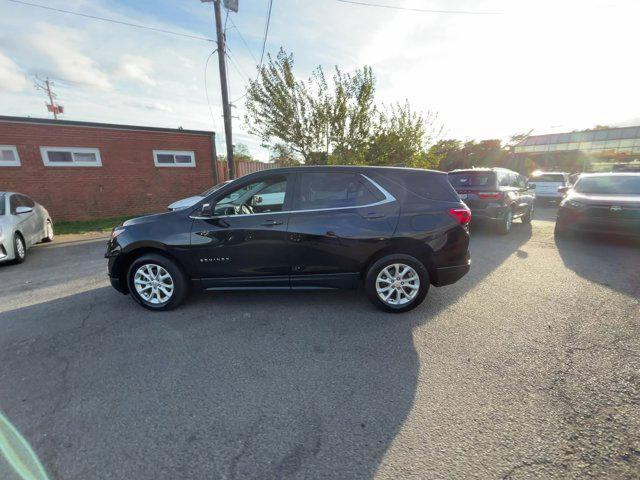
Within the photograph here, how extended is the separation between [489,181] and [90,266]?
29.9ft

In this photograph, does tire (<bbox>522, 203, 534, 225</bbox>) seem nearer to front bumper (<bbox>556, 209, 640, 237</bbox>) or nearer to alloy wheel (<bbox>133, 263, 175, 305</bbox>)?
front bumper (<bbox>556, 209, 640, 237</bbox>)

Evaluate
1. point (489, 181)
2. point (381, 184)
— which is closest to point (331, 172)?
point (381, 184)

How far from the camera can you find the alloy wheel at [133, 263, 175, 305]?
365 centimetres

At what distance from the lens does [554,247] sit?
6469 millimetres

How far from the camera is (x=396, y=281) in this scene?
11.6 feet

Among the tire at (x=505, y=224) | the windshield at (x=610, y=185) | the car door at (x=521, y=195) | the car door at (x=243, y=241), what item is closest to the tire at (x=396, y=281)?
the car door at (x=243, y=241)

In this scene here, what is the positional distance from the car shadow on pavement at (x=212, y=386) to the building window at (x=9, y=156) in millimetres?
9492

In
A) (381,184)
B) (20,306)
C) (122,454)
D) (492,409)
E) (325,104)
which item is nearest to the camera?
(122,454)

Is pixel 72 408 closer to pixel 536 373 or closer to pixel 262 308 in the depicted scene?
pixel 262 308

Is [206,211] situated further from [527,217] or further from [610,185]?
[527,217]

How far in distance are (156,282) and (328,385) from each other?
8.37ft

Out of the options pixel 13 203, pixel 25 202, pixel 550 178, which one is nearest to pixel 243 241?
pixel 13 203

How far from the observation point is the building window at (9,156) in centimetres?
977

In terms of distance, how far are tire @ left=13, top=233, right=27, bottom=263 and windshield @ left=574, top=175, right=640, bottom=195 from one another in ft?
40.2
